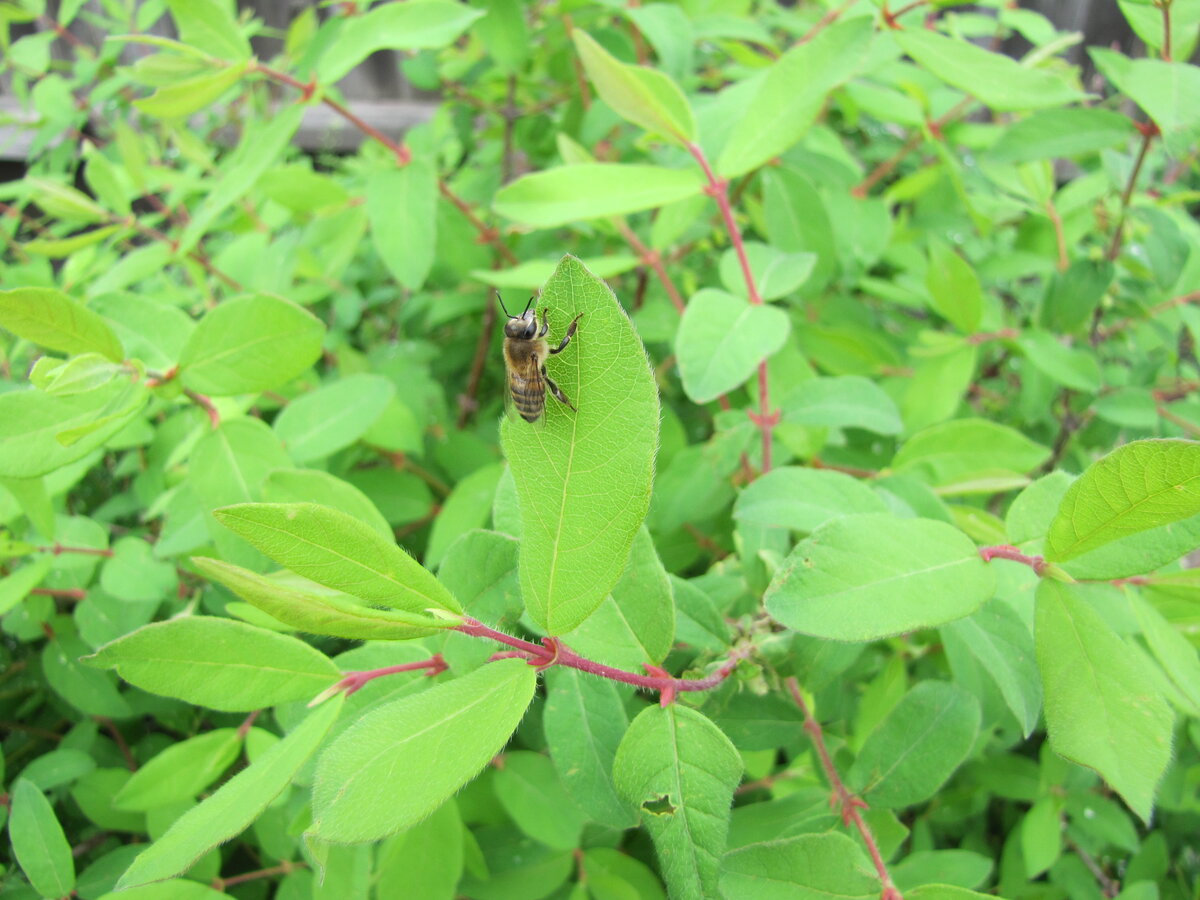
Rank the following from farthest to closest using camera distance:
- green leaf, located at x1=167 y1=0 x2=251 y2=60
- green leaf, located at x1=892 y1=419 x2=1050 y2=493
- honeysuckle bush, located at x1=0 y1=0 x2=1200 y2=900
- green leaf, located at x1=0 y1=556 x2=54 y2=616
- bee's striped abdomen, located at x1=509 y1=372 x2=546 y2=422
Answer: green leaf, located at x1=167 y1=0 x2=251 y2=60
green leaf, located at x1=892 y1=419 x2=1050 y2=493
green leaf, located at x1=0 y1=556 x2=54 y2=616
bee's striped abdomen, located at x1=509 y1=372 x2=546 y2=422
honeysuckle bush, located at x1=0 y1=0 x2=1200 y2=900

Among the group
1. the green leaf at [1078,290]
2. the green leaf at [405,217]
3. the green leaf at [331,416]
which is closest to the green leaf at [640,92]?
the green leaf at [405,217]

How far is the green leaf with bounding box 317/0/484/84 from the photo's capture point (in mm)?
1376

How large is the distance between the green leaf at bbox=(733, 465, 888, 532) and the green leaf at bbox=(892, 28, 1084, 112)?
71 centimetres

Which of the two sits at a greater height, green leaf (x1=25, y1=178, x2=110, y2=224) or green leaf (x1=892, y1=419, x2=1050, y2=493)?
green leaf (x1=25, y1=178, x2=110, y2=224)

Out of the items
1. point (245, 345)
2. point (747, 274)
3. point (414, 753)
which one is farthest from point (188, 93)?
point (414, 753)

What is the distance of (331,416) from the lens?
135cm

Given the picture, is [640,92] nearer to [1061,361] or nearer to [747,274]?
[747,274]

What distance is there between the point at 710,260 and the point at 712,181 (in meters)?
1.06

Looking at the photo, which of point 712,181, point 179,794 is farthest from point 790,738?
point 179,794

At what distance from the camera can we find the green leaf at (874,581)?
0.70m

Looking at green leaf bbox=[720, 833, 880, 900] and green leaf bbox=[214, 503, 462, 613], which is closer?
green leaf bbox=[214, 503, 462, 613]

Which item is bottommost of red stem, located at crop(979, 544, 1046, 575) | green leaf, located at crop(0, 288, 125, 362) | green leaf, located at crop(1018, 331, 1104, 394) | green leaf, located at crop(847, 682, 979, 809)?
green leaf, located at crop(847, 682, 979, 809)

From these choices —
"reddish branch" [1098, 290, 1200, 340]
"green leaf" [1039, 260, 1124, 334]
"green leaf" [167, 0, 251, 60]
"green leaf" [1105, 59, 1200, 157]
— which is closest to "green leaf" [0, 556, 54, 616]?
"green leaf" [167, 0, 251, 60]

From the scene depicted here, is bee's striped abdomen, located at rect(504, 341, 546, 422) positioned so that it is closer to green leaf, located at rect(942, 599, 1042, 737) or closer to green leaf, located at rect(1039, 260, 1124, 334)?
green leaf, located at rect(942, 599, 1042, 737)
